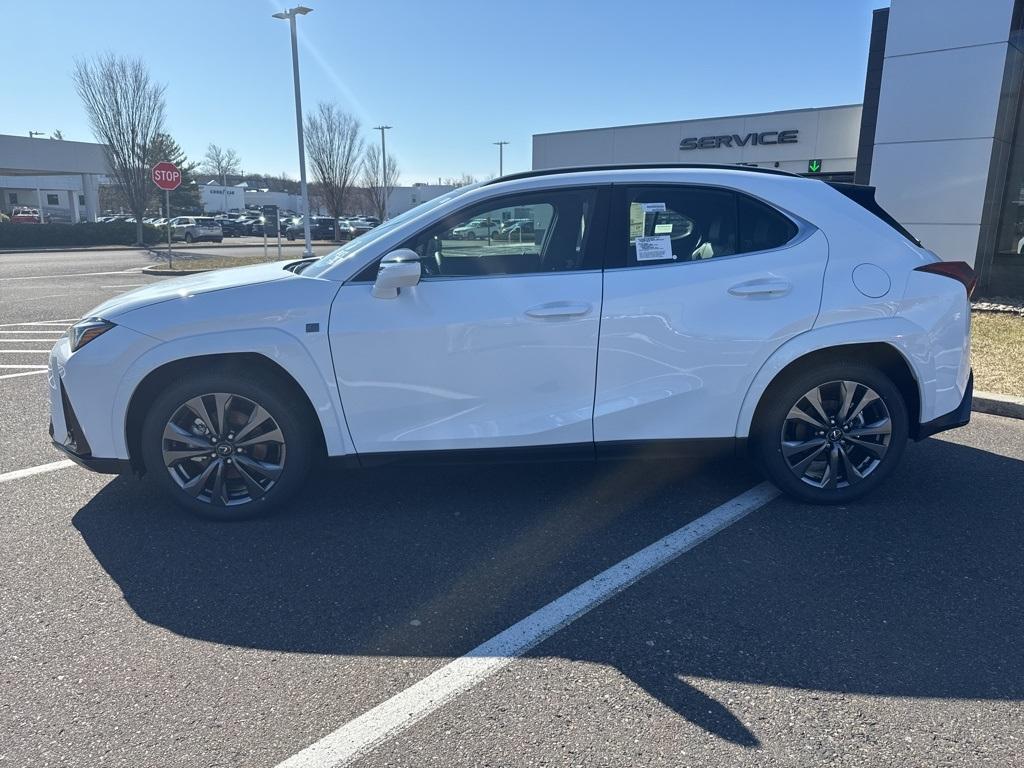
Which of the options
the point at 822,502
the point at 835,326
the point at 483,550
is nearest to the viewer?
the point at 483,550

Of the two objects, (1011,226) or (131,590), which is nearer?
(131,590)

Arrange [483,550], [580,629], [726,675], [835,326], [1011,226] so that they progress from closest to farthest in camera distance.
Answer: [726,675] → [580,629] → [483,550] → [835,326] → [1011,226]

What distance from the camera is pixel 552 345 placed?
3715 mm

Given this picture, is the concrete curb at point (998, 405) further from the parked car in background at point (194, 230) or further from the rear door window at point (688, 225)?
the parked car in background at point (194, 230)

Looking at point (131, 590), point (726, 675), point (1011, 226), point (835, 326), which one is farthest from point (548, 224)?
point (1011, 226)

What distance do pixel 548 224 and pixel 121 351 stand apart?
229cm

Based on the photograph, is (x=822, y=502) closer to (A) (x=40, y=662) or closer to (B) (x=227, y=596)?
(B) (x=227, y=596)

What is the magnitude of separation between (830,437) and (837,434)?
0.14ft

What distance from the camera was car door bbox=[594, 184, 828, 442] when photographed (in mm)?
3768

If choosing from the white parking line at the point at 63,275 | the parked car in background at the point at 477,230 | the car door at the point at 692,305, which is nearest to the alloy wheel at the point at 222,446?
the parked car in background at the point at 477,230

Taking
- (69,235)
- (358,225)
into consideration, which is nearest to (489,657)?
(69,235)

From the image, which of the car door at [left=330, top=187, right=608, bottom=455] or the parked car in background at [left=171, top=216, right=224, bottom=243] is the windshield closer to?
the car door at [left=330, top=187, right=608, bottom=455]

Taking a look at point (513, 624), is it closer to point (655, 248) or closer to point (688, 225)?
point (655, 248)

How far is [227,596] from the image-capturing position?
126 inches
